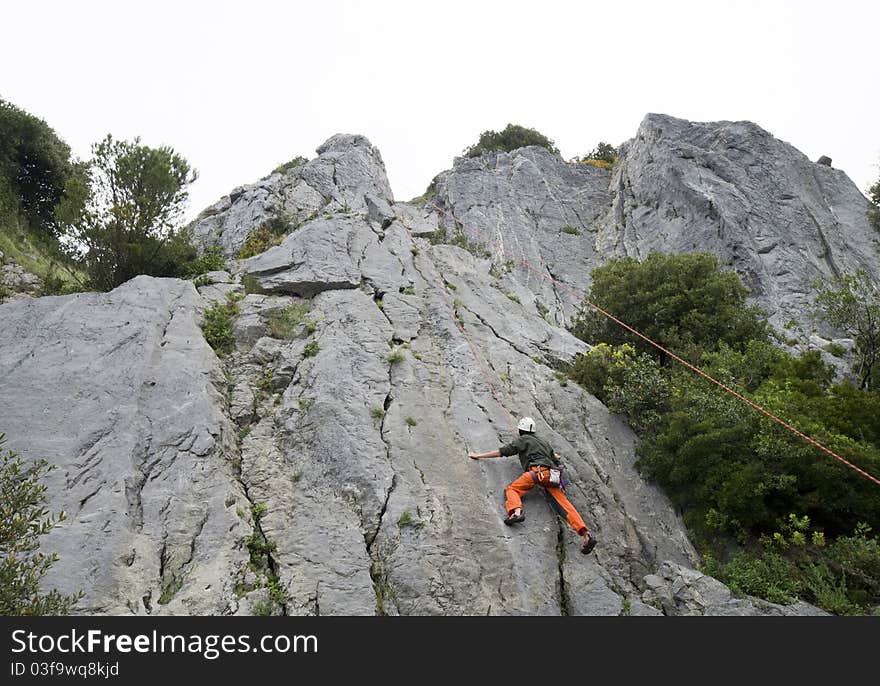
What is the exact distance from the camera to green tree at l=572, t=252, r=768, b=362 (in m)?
16.6

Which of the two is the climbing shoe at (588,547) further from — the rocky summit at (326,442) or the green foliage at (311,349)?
the green foliage at (311,349)

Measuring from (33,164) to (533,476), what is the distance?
89.4 feet

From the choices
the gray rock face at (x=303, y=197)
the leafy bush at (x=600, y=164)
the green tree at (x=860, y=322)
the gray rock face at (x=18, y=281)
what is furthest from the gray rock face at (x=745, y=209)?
the gray rock face at (x=18, y=281)

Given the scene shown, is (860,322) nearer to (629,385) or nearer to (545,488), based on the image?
(629,385)

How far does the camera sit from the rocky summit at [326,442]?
338 inches

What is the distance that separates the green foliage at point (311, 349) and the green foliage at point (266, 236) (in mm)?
6519

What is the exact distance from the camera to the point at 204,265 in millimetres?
16672

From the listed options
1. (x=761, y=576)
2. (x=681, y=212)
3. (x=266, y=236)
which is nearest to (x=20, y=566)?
(x=761, y=576)

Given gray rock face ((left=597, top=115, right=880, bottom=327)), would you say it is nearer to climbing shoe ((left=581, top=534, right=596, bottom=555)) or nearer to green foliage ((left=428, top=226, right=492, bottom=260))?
green foliage ((left=428, top=226, right=492, bottom=260))

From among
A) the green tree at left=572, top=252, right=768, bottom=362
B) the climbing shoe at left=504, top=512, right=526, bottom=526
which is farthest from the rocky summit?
the green tree at left=572, top=252, right=768, bottom=362

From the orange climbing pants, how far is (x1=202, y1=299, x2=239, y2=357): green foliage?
7447mm

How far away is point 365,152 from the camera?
27.5m

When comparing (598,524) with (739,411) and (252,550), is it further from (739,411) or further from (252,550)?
(252,550)
